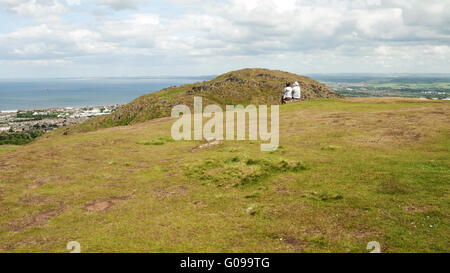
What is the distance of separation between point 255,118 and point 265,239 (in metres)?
22.3

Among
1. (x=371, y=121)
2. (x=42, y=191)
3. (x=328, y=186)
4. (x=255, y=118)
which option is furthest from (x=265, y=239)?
(x=255, y=118)

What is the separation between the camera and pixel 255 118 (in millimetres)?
30609

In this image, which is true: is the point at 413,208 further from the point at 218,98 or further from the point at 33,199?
the point at 218,98

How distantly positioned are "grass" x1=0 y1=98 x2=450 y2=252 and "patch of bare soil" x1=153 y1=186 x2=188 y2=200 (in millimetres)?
47

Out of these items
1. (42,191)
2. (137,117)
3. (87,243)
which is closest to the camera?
(87,243)

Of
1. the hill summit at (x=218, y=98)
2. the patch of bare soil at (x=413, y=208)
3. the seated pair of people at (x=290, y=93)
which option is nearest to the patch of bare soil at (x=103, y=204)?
the patch of bare soil at (x=413, y=208)

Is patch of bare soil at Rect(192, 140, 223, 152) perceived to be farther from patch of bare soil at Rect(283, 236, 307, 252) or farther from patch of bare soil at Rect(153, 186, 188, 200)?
patch of bare soil at Rect(283, 236, 307, 252)

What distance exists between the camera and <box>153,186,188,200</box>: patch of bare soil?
12.7 metres

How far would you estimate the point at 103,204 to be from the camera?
40.2ft

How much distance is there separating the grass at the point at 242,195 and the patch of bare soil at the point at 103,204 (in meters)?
0.04

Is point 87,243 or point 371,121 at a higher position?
point 371,121

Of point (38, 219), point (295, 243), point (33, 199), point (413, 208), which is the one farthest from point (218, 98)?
point (295, 243)

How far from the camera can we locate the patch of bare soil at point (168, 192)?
41.8 ft
